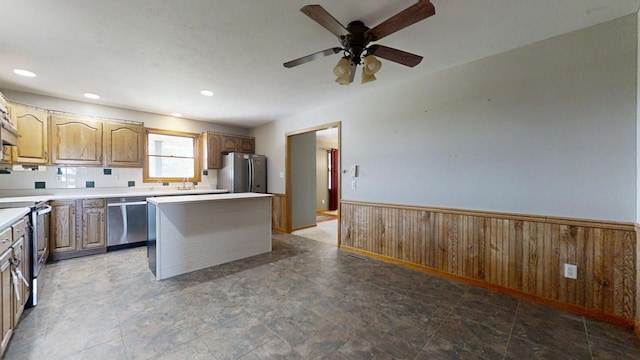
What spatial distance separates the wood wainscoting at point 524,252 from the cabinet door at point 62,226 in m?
4.26

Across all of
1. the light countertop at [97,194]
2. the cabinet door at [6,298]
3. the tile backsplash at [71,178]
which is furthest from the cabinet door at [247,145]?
the cabinet door at [6,298]

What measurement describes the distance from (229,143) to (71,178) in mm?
2616

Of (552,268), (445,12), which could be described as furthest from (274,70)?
(552,268)

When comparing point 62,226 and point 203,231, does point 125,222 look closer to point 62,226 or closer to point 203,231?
point 62,226

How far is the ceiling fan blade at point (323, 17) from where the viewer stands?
1.48 metres

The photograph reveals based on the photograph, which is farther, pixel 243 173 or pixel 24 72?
pixel 243 173

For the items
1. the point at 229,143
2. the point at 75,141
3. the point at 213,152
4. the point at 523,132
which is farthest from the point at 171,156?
the point at 523,132

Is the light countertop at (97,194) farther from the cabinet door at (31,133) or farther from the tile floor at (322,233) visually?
the tile floor at (322,233)

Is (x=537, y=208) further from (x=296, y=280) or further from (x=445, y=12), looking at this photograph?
(x=296, y=280)

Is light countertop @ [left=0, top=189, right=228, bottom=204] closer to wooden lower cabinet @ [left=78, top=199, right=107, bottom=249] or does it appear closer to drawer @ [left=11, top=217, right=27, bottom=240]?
wooden lower cabinet @ [left=78, top=199, right=107, bottom=249]

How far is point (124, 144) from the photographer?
4258mm

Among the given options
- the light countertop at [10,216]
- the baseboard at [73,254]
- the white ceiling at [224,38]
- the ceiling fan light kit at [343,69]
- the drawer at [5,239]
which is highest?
the white ceiling at [224,38]

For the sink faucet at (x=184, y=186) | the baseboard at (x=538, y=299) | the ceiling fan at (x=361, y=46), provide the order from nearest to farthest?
the ceiling fan at (x=361, y=46), the baseboard at (x=538, y=299), the sink faucet at (x=184, y=186)

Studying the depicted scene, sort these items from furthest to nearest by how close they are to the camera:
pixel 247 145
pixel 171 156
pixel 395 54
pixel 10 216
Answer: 1. pixel 247 145
2. pixel 171 156
3. pixel 395 54
4. pixel 10 216
